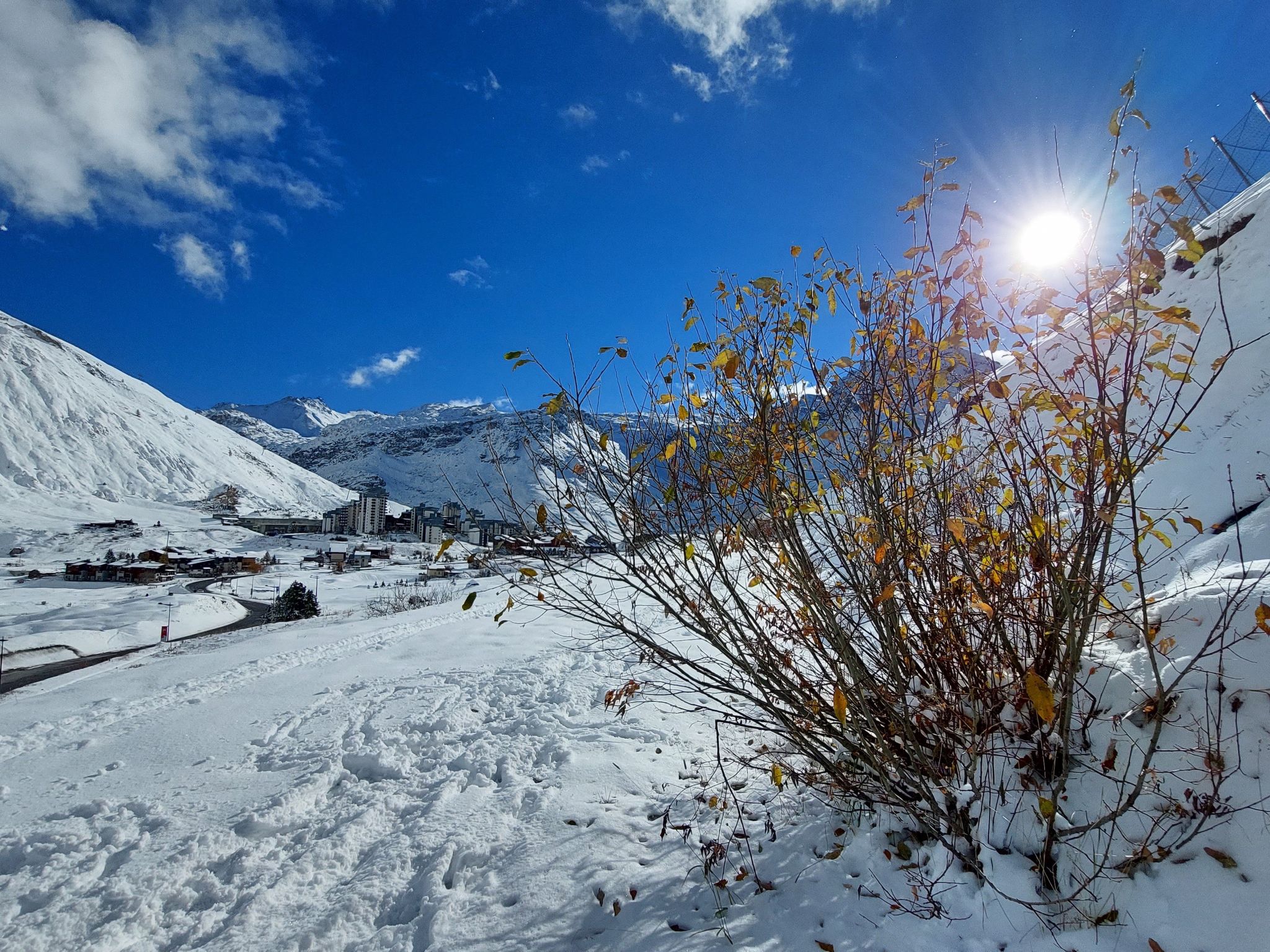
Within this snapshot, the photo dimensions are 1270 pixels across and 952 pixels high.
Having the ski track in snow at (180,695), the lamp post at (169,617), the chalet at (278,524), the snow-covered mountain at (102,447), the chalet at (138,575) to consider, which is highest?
the snow-covered mountain at (102,447)

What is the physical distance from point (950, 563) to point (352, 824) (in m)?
3.96

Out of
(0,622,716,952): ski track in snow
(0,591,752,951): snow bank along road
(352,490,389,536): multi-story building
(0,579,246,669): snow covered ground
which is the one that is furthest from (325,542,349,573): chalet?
(0,622,716,952): ski track in snow

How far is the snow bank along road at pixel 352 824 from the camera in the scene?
2.78 meters

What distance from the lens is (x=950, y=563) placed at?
2439mm

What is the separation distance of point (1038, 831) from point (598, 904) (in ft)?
6.56

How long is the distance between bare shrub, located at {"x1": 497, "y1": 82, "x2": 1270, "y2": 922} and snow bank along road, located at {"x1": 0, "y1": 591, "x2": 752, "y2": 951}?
947 mm

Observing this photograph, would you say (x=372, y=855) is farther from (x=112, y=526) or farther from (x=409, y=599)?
(x=112, y=526)

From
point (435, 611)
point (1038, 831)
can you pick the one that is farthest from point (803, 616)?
point (435, 611)

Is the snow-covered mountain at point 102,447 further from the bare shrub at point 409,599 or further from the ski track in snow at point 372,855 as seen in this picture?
the ski track in snow at point 372,855

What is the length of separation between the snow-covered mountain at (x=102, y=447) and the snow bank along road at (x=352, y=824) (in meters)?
87.0

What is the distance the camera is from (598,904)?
2.79 metres

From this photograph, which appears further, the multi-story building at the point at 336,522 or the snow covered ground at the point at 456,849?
the multi-story building at the point at 336,522

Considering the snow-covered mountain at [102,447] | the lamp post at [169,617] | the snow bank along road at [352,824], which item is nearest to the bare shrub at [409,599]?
the lamp post at [169,617]

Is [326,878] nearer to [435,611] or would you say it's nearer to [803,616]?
[803,616]
